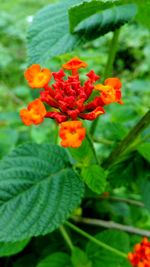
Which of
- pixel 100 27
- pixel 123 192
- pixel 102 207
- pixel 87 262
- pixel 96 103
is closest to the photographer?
pixel 96 103

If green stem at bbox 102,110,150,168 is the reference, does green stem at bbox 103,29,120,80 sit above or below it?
above

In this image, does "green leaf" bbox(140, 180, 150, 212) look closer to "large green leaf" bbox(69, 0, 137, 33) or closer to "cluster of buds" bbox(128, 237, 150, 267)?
"cluster of buds" bbox(128, 237, 150, 267)

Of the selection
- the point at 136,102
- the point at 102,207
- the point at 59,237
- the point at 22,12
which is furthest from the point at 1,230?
the point at 22,12

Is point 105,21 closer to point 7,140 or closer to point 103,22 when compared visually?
point 103,22

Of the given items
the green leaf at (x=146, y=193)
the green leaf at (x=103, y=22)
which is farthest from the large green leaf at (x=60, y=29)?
the green leaf at (x=146, y=193)

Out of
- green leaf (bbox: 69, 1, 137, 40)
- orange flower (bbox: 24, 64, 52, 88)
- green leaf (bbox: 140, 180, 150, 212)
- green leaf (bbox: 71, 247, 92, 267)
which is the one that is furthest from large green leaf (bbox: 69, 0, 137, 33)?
green leaf (bbox: 71, 247, 92, 267)

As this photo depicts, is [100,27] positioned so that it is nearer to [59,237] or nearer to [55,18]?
[55,18]
